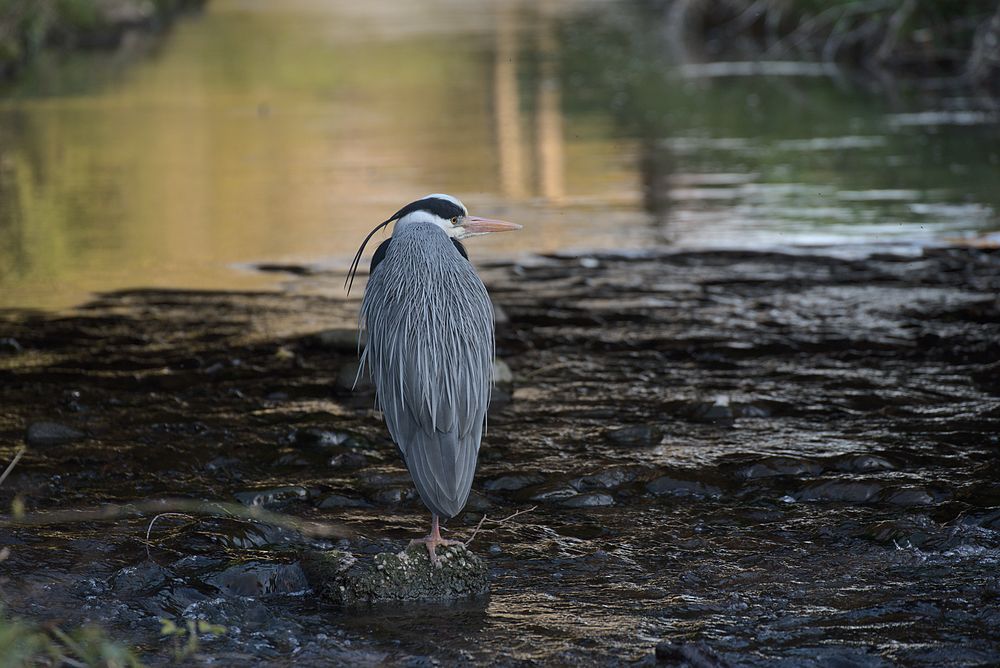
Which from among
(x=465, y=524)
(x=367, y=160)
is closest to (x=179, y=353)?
(x=465, y=524)

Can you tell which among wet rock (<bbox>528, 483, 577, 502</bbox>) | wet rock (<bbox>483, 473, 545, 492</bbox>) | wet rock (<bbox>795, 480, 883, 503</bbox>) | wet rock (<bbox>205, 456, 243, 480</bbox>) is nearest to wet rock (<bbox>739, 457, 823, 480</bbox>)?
wet rock (<bbox>795, 480, 883, 503</bbox>)

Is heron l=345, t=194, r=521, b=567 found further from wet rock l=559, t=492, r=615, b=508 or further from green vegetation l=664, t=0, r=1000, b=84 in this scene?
green vegetation l=664, t=0, r=1000, b=84

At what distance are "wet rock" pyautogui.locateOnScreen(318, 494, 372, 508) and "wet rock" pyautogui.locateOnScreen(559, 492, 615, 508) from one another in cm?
81

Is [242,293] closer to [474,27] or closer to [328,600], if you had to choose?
[328,600]

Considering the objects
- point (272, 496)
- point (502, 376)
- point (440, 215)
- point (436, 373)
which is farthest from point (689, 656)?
point (502, 376)

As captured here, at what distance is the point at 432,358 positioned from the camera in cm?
463

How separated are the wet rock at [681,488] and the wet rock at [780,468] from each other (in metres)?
0.22

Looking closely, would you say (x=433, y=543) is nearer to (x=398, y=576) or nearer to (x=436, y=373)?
(x=398, y=576)

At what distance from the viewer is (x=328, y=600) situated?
4328mm

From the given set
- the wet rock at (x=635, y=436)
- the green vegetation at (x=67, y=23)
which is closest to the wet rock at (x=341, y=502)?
the wet rock at (x=635, y=436)

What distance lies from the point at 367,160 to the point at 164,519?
31.5 ft

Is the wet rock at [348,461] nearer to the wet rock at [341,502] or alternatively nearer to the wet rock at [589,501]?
the wet rock at [341,502]

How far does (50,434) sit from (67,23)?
27.2m

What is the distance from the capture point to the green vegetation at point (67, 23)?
2382 centimetres
